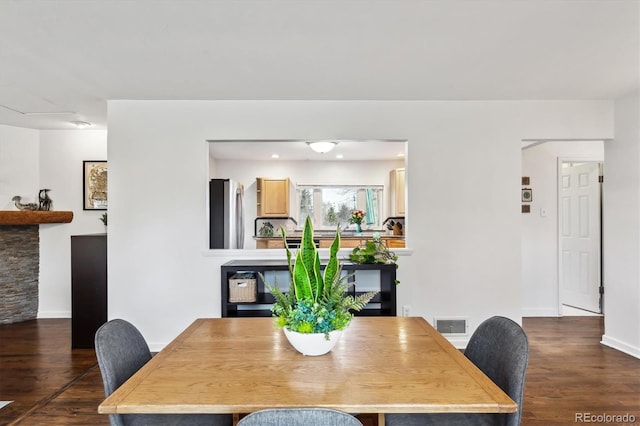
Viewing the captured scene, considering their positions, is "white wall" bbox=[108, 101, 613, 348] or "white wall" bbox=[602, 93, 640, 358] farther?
"white wall" bbox=[108, 101, 613, 348]

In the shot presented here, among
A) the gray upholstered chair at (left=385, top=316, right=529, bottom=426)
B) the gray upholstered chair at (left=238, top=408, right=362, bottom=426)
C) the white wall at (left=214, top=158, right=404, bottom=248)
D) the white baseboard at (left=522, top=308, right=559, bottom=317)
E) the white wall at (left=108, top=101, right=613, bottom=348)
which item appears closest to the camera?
the gray upholstered chair at (left=238, top=408, right=362, bottom=426)

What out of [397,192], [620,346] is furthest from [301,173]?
[620,346]

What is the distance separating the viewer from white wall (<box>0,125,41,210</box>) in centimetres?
428

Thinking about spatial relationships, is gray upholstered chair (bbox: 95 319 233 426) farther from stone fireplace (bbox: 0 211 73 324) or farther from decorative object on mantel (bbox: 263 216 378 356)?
stone fireplace (bbox: 0 211 73 324)

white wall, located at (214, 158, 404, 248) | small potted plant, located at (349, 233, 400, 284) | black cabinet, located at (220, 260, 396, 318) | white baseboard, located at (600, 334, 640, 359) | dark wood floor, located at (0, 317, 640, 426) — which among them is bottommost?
dark wood floor, located at (0, 317, 640, 426)

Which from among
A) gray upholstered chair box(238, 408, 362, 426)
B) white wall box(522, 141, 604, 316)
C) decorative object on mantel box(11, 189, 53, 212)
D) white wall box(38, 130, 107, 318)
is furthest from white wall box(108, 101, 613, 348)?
gray upholstered chair box(238, 408, 362, 426)

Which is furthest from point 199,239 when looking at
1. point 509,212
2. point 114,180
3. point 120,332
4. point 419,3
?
point 509,212

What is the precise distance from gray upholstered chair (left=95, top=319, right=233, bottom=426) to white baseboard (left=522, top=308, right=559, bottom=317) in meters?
4.09

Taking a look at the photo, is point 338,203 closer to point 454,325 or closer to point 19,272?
point 454,325

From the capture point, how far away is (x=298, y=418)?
2.83ft

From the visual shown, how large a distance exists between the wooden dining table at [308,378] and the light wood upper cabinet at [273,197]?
15.2 ft

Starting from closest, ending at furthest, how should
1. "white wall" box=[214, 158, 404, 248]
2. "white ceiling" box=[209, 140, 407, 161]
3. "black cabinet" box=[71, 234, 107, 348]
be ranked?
"black cabinet" box=[71, 234, 107, 348]
"white ceiling" box=[209, 140, 407, 161]
"white wall" box=[214, 158, 404, 248]

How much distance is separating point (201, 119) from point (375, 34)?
1886 millimetres

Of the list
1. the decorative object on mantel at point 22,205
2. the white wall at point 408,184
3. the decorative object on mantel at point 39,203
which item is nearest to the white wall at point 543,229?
the white wall at point 408,184
